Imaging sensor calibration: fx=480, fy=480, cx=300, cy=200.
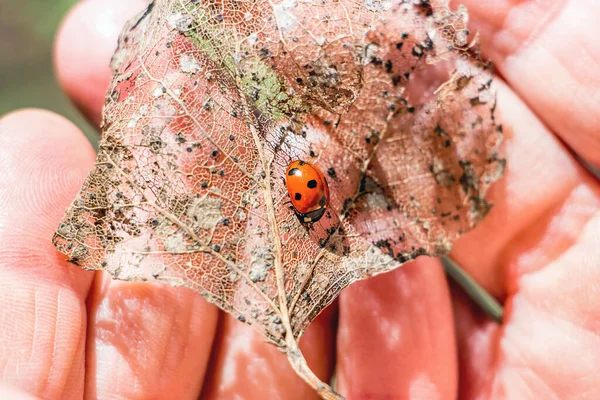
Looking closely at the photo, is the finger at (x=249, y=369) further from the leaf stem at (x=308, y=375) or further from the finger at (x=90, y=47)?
the finger at (x=90, y=47)

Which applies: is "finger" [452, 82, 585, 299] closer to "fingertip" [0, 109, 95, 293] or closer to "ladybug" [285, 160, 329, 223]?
"ladybug" [285, 160, 329, 223]

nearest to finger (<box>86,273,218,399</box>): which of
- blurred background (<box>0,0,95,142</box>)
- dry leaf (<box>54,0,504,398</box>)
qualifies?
dry leaf (<box>54,0,504,398</box>)

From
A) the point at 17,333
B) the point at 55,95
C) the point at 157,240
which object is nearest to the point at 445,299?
the point at 157,240

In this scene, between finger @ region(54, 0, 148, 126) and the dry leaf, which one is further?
finger @ region(54, 0, 148, 126)

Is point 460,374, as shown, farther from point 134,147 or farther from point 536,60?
point 134,147

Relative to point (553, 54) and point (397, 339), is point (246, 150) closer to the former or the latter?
point (397, 339)

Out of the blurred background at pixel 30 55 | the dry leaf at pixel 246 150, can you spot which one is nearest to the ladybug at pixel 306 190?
the dry leaf at pixel 246 150

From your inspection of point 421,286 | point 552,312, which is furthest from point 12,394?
point 552,312
